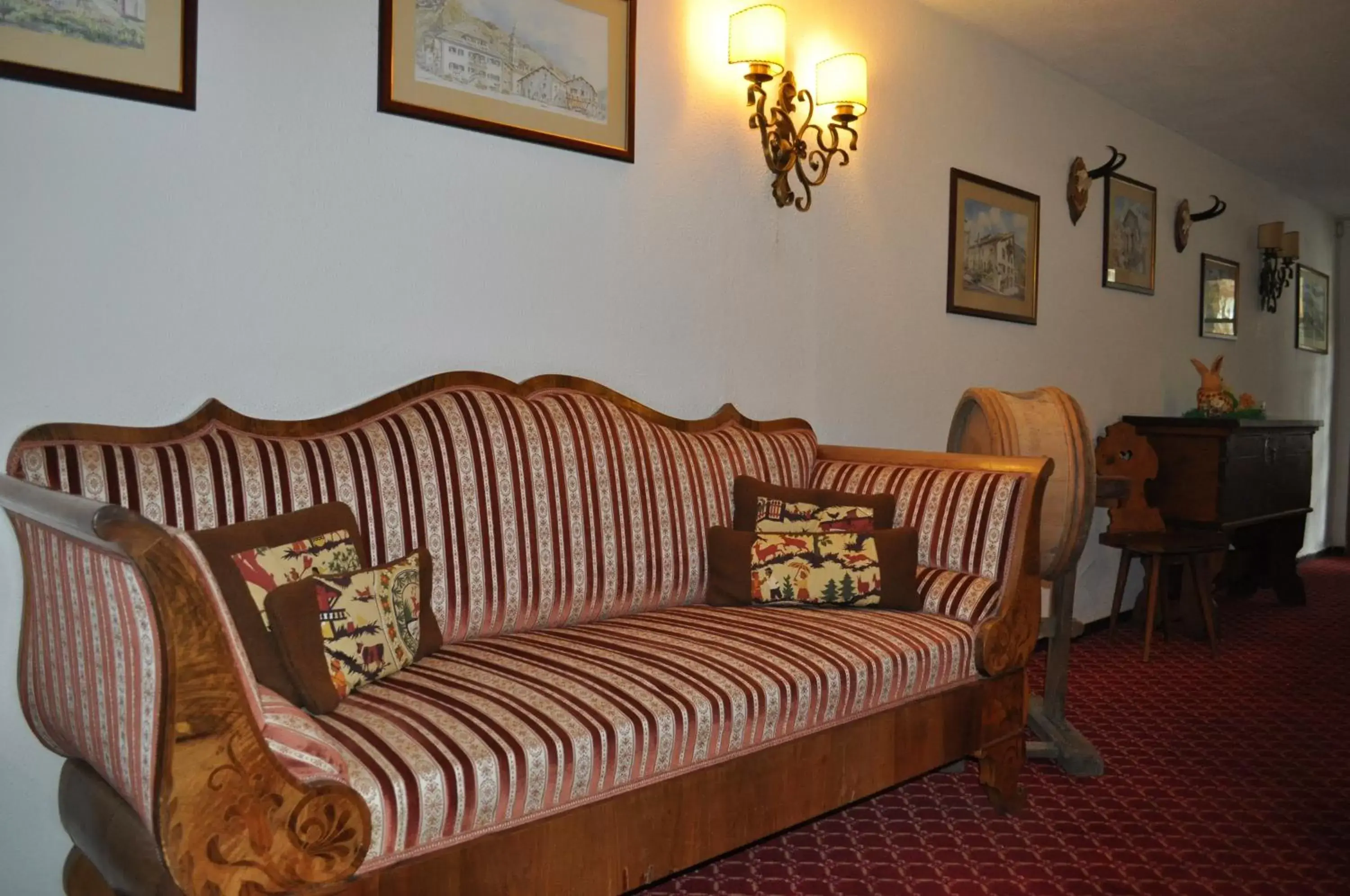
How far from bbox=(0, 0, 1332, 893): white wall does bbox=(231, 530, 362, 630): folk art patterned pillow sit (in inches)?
19.1

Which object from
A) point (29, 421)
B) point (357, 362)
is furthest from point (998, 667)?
point (29, 421)

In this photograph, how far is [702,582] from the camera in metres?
2.60

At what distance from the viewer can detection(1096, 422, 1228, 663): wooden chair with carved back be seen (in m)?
4.19

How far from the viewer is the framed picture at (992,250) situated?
390 centimetres

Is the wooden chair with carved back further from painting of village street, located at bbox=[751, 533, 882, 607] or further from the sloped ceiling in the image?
painting of village street, located at bbox=[751, 533, 882, 607]

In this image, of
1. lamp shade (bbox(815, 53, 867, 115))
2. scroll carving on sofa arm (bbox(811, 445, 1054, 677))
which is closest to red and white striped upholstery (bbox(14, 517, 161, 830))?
scroll carving on sofa arm (bbox(811, 445, 1054, 677))

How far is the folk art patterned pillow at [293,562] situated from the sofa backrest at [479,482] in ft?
0.54

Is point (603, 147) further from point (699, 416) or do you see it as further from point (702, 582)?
point (702, 582)

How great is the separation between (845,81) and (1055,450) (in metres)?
1.31

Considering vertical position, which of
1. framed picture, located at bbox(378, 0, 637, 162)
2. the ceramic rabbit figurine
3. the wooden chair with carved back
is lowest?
the wooden chair with carved back

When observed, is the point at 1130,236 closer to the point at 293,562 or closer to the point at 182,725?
the point at 293,562

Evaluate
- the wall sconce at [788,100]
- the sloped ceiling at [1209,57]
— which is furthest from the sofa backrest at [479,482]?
the sloped ceiling at [1209,57]

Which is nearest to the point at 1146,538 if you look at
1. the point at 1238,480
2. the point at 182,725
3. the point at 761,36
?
the point at 1238,480

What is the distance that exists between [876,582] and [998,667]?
0.35 m
